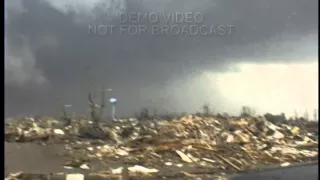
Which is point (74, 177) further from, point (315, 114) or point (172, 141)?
point (315, 114)

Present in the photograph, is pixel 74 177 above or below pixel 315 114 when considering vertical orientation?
below

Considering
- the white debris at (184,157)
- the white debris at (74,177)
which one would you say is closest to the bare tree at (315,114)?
the white debris at (184,157)

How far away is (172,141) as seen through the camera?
A: 141 centimetres

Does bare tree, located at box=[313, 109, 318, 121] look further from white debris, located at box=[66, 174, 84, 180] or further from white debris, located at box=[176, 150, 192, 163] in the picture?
white debris, located at box=[66, 174, 84, 180]

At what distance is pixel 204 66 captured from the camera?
1.41 metres

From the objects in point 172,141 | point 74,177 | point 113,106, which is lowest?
point 74,177

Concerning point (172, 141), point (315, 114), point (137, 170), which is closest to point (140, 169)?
point (137, 170)

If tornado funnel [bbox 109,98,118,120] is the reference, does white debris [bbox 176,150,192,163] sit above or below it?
below

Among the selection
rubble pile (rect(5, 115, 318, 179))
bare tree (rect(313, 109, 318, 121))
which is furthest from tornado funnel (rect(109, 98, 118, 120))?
bare tree (rect(313, 109, 318, 121))

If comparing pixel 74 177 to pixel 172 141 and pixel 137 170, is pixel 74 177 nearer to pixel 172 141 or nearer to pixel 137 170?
pixel 137 170

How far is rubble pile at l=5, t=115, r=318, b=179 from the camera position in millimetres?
1395
